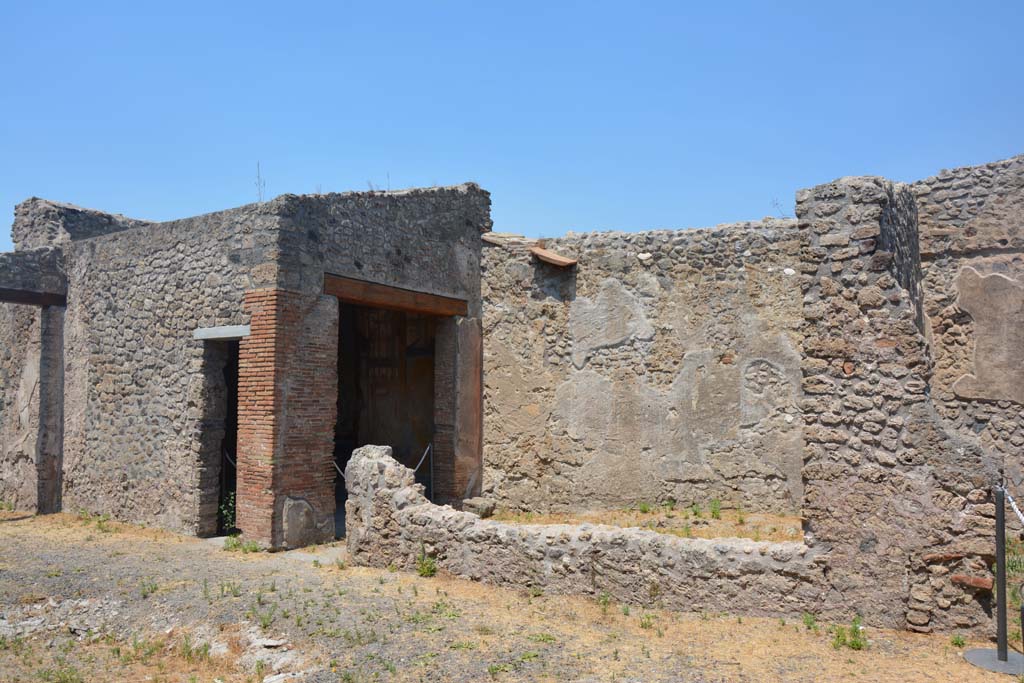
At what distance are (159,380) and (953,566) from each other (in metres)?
9.28

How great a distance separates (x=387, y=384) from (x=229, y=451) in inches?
114

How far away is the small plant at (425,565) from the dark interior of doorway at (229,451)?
3263 millimetres

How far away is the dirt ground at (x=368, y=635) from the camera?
4.80 m

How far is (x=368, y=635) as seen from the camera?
5637 mm

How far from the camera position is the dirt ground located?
480 centimetres

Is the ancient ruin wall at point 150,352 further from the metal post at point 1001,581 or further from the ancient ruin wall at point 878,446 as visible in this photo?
the metal post at point 1001,581

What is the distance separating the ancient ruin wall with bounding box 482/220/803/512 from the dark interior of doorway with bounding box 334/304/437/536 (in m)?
2.42

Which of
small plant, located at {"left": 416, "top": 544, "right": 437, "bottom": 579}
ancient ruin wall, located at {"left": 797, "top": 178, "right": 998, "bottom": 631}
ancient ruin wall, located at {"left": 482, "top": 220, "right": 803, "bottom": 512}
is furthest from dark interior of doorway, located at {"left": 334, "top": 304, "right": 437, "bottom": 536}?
ancient ruin wall, located at {"left": 797, "top": 178, "right": 998, "bottom": 631}

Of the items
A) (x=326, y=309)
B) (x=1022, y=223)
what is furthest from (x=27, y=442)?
(x=1022, y=223)

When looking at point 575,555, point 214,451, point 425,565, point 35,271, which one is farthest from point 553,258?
point 35,271

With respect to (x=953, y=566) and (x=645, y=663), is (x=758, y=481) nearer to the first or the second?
(x=953, y=566)

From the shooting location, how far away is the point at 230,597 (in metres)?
6.87

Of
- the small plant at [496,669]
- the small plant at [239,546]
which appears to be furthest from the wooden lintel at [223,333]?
the small plant at [496,669]

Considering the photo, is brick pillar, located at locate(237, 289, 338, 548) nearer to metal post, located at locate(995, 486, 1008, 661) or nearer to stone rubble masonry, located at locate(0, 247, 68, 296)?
stone rubble masonry, located at locate(0, 247, 68, 296)
